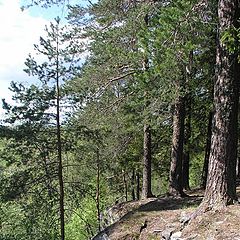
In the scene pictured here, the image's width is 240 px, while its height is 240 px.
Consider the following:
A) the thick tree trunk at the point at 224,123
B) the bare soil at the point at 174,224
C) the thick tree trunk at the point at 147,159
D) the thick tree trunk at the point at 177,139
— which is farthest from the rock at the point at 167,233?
the thick tree trunk at the point at 147,159

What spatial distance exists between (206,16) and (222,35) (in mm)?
1249

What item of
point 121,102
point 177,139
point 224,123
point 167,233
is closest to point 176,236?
point 167,233

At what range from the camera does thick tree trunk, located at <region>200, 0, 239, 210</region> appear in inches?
233

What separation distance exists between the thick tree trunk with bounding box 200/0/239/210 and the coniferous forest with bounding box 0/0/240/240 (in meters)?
0.02

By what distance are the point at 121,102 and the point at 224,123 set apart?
19.5 feet

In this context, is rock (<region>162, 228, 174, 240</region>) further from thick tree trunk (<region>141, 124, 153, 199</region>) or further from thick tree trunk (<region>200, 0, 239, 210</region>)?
thick tree trunk (<region>141, 124, 153, 199</region>)

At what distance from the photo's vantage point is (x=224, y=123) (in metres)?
5.97

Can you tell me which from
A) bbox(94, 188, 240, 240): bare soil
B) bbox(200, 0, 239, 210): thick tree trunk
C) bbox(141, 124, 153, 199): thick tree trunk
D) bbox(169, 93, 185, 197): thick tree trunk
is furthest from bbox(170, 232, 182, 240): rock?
bbox(141, 124, 153, 199): thick tree trunk

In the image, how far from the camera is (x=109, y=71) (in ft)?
36.6

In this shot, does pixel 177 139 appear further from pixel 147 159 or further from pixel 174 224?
pixel 174 224

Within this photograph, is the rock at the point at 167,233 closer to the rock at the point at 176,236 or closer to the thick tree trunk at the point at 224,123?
the rock at the point at 176,236

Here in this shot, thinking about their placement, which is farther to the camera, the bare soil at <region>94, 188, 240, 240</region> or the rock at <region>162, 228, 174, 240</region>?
the rock at <region>162, 228, 174, 240</region>

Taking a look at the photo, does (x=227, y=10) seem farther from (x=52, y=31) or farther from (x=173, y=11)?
(x=52, y=31)

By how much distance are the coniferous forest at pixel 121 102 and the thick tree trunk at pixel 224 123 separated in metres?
0.02
